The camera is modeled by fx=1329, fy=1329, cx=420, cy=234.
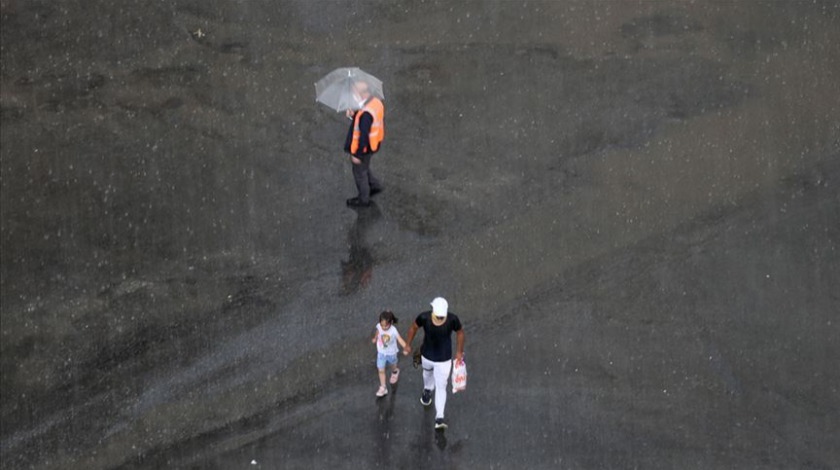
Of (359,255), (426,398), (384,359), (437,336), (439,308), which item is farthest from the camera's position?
(359,255)

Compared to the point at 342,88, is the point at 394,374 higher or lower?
lower

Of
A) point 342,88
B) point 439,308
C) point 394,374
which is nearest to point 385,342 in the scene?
point 394,374

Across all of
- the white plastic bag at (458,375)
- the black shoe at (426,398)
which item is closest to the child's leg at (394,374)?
the black shoe at (426,398)

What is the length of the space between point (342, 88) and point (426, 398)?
3.02 m

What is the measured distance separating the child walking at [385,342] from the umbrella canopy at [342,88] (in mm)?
2149

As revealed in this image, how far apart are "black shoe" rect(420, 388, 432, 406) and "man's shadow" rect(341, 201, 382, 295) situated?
139 cm

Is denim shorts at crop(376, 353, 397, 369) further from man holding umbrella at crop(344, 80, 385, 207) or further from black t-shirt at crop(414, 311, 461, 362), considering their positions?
man holding umbrella at crop(344, 80, 385, 207)

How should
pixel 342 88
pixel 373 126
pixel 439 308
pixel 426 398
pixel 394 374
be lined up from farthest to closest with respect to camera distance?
pixel 373 126, pixel 342 88, pixel 394 374, pixel 426 398, pixel 439 308

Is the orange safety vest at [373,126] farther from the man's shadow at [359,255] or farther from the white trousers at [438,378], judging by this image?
the white trousers at [438,378]

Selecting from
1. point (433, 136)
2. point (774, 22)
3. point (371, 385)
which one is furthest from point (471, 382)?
point (774, 22)

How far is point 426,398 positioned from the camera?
1191 cm

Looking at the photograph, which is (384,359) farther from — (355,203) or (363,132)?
(363,132)

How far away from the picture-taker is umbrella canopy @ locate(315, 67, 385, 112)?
41.1 ft

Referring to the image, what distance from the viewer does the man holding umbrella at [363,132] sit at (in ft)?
41.3
